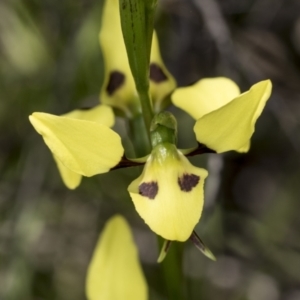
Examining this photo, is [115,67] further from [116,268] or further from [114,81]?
[116,268]

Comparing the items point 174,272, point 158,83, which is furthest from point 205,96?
point 174,272

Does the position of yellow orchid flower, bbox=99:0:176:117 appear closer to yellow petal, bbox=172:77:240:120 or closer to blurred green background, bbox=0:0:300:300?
yellow petal, bbox=172:77:240:120

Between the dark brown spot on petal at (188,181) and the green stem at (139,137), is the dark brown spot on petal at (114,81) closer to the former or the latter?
the green stem at (139,137)

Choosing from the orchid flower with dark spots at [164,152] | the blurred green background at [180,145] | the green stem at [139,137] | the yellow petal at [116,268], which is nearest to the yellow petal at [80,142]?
the orchid flower with dark spots at [164,152]

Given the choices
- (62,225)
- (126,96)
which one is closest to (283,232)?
(62,225)

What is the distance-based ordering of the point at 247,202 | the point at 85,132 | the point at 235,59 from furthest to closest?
the point at 247,202, the point at 235,59, the point at 85,132

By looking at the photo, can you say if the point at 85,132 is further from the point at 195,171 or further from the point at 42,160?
the point at 42,160
